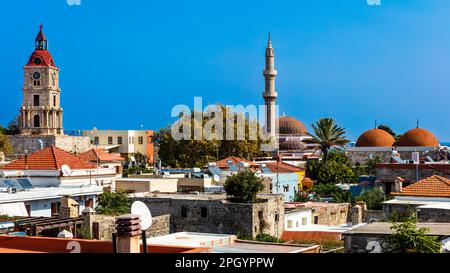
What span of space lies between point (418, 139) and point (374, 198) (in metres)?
30.7

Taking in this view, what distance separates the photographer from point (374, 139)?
62281 millimetres

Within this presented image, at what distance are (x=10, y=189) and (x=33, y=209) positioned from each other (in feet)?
3.40

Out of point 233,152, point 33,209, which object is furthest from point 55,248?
point 233,152

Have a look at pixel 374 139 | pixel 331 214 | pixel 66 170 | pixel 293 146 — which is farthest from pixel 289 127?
pixel 66 170

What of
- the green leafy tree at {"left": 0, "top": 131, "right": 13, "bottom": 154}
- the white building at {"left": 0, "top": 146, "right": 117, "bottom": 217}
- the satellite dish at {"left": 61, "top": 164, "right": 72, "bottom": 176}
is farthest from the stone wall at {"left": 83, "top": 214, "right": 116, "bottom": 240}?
the green leafy tree at {"left": 0, "top": 131, "right": 13, "bottom": 154}

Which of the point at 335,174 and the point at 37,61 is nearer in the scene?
the point at 335,174

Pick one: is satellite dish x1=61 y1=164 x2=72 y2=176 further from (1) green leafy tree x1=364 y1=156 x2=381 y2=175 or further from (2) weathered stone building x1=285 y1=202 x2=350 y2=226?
(1) green leafy tree x1=364 y1=156 x2=381 y2=175

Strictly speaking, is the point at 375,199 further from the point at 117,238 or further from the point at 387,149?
the point at 387,149

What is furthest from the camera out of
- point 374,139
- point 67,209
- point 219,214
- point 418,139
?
point 374,139

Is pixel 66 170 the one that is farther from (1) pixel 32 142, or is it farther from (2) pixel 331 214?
(1) pixel 32 142

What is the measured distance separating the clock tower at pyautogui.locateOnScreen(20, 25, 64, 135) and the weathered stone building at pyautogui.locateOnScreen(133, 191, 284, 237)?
44.8 metres

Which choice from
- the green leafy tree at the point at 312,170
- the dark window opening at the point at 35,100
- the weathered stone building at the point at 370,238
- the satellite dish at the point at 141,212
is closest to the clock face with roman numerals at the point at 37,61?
the dark window opening at the point at 35,100

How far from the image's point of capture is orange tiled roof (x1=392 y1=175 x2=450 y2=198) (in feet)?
78.4

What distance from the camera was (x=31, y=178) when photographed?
2905 centimetres
